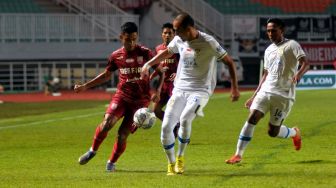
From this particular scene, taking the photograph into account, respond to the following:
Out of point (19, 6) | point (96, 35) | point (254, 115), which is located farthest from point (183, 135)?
point (19, 6)

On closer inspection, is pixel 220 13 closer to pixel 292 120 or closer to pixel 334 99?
pixel 334 99

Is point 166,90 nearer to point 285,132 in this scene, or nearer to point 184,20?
point 285,132

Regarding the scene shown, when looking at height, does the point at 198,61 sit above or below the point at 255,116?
above

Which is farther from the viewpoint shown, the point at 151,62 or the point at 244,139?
the point at 244,139

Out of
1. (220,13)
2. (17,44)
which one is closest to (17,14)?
(17,44)

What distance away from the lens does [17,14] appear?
5100cm

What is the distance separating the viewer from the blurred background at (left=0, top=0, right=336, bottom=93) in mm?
51812

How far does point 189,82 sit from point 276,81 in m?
1.71

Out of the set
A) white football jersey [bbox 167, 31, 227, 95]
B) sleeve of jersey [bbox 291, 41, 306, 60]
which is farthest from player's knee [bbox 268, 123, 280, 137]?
white football jersey [bbox 167, 31, 227, 95]

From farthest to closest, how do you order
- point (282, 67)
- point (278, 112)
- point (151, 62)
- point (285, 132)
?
point (285, 132) < point (278, 112) < point (282, 67) < point (151, 62)

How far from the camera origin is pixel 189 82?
38.5 ft

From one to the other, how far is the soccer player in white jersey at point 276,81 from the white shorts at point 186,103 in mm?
1361

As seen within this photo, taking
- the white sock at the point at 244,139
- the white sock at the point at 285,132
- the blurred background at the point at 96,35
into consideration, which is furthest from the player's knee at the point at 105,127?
the blurred background at the point at 96,35

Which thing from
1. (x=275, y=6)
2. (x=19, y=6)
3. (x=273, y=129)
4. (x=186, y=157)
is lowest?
(x=186, y=157)
